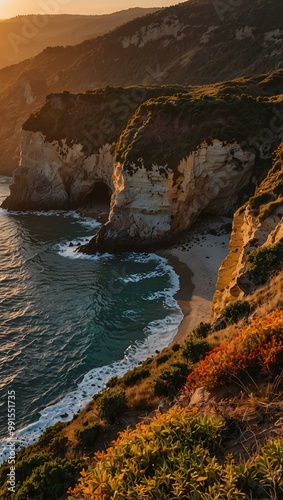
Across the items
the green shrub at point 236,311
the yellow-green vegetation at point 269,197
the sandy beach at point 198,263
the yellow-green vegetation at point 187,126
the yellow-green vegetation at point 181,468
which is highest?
the yellow-green vegetation at point 187,126

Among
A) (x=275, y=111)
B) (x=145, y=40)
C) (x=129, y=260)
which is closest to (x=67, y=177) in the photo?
(x=129, y=260)

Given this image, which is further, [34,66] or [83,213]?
[34,66]

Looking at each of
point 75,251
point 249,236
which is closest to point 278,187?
point 249,236

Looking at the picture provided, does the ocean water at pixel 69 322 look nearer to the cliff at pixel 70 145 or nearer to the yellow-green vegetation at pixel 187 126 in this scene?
the yellow-green vegetation at pixel 187 126

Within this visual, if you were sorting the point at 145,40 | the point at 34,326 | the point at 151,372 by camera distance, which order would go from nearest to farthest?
the point at 151,372 < the point at 34,326 < the point at 145,40

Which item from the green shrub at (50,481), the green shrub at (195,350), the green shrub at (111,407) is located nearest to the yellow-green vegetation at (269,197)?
the green shrub at (195,350)

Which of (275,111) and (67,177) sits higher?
(275,111)

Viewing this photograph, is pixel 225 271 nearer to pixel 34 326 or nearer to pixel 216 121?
pixel 34 326
